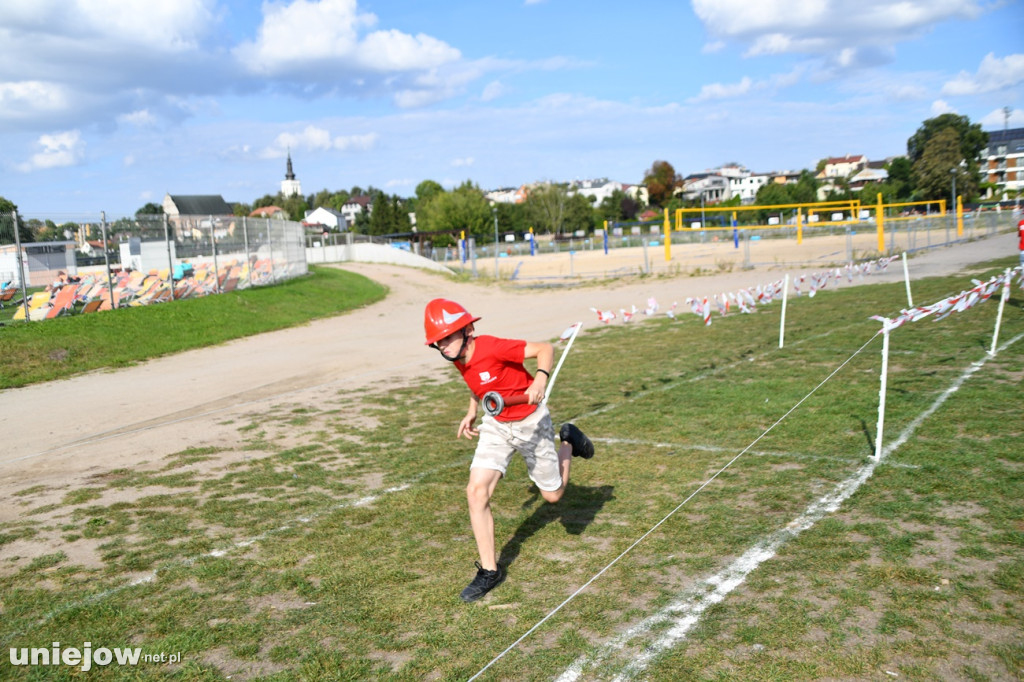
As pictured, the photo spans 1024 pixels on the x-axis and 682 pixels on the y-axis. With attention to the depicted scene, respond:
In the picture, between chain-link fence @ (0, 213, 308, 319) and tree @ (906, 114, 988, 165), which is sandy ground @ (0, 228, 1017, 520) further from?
tree @ (906, 114, 988, 165)

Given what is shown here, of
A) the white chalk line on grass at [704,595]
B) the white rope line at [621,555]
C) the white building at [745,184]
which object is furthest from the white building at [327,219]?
the white chalk line on grass at [704,595]

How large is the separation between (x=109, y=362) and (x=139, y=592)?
13061 millimetres

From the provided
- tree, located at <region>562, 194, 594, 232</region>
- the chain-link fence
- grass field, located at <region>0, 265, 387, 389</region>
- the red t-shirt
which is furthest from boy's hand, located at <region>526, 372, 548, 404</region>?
tree, located at <region>562, 194, 594, 232</region>

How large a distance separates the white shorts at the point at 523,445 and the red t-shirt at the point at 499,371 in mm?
60

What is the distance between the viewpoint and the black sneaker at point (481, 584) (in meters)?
4.65

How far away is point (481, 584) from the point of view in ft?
15.4

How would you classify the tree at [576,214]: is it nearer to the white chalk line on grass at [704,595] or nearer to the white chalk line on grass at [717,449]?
the white chalk line on grass at [717,449]

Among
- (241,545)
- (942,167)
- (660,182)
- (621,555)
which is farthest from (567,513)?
(660,182)

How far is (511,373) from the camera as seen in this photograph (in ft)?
16.7

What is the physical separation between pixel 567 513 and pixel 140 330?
1610 centimetres

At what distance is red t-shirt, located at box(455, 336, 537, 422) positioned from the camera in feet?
16.5

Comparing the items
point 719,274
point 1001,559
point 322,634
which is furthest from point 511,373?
point 719,274

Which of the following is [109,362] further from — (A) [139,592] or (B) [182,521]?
(A) [139,592]

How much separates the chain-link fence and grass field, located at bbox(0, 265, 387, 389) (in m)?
0.62
